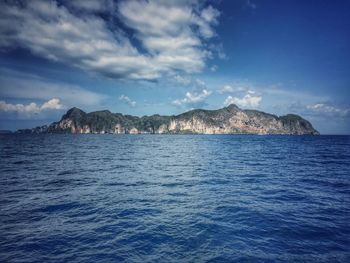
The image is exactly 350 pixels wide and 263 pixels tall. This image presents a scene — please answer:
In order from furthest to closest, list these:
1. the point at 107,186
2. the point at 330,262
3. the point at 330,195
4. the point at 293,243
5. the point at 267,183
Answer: the point at 267,183 < the point at 107,186 < the point at 330,195 < the point at 293,243 < the point at 330,262

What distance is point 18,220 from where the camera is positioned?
45.9 ft

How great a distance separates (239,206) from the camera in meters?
16.8

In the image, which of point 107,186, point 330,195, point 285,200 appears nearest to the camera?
point 285,200

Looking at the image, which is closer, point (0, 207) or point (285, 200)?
point (0, 207)

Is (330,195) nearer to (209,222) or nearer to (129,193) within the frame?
(209,222)

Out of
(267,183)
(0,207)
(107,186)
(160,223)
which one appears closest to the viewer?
(160,223)

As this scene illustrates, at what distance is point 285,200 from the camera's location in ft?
62.1

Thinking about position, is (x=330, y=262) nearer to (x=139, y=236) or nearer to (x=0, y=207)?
(x=139, y=236)

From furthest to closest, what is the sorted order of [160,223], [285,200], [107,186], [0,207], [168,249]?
[107,186], [285,200], [0,207], [160,223], [168,249]

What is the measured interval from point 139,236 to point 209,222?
4.39 meters

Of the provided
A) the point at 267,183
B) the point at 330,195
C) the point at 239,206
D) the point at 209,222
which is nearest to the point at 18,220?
the point at 209,222

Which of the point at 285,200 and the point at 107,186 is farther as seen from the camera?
the point at 107,186

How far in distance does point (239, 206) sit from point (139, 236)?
847 centimetres

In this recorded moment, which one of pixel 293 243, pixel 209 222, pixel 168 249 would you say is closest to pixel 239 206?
pixel 209 222
